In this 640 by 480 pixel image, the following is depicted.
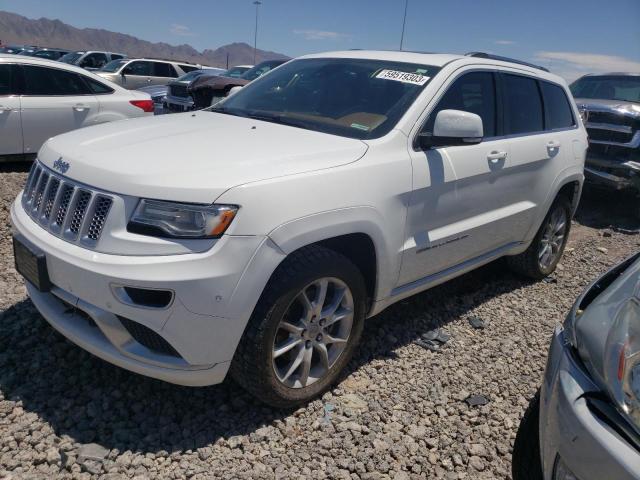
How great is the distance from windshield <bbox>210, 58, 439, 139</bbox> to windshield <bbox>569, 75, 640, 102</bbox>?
6992mm

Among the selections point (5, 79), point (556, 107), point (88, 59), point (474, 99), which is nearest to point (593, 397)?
point (474, 99)

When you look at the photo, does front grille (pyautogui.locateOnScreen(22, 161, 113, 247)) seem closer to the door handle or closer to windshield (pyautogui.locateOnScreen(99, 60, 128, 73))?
the door handle

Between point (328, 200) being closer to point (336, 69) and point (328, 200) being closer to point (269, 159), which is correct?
point (269, 159)

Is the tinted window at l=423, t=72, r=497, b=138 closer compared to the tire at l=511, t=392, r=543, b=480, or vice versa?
the tire at l=511, t=392, r=543, b=480

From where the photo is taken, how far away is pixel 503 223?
396cm

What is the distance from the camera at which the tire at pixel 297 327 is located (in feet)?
8.20

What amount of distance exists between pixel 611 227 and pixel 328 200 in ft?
21.4

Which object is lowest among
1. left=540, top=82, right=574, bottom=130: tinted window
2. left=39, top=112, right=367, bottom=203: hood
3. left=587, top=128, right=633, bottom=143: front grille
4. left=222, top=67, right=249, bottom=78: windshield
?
left=222, top=67, right=249, bottom=78: windshield

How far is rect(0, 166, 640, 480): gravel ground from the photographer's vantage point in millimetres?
2492

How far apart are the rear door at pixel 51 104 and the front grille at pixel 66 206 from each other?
14.4ft

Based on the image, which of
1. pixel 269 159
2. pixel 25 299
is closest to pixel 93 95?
pixel 25 299

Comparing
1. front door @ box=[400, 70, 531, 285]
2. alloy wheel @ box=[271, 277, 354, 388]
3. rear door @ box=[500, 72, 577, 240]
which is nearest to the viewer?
alloy wheel @ box=[271, 277, 354, 388]

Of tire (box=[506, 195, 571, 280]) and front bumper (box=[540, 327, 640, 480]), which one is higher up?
front bumper (box=[540, 327, 640, 480])

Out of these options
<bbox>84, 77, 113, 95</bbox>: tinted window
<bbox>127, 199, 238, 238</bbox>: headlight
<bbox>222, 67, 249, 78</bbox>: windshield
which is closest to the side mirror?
<bbox>127, 199, 238, 238</bbox>: headlight
